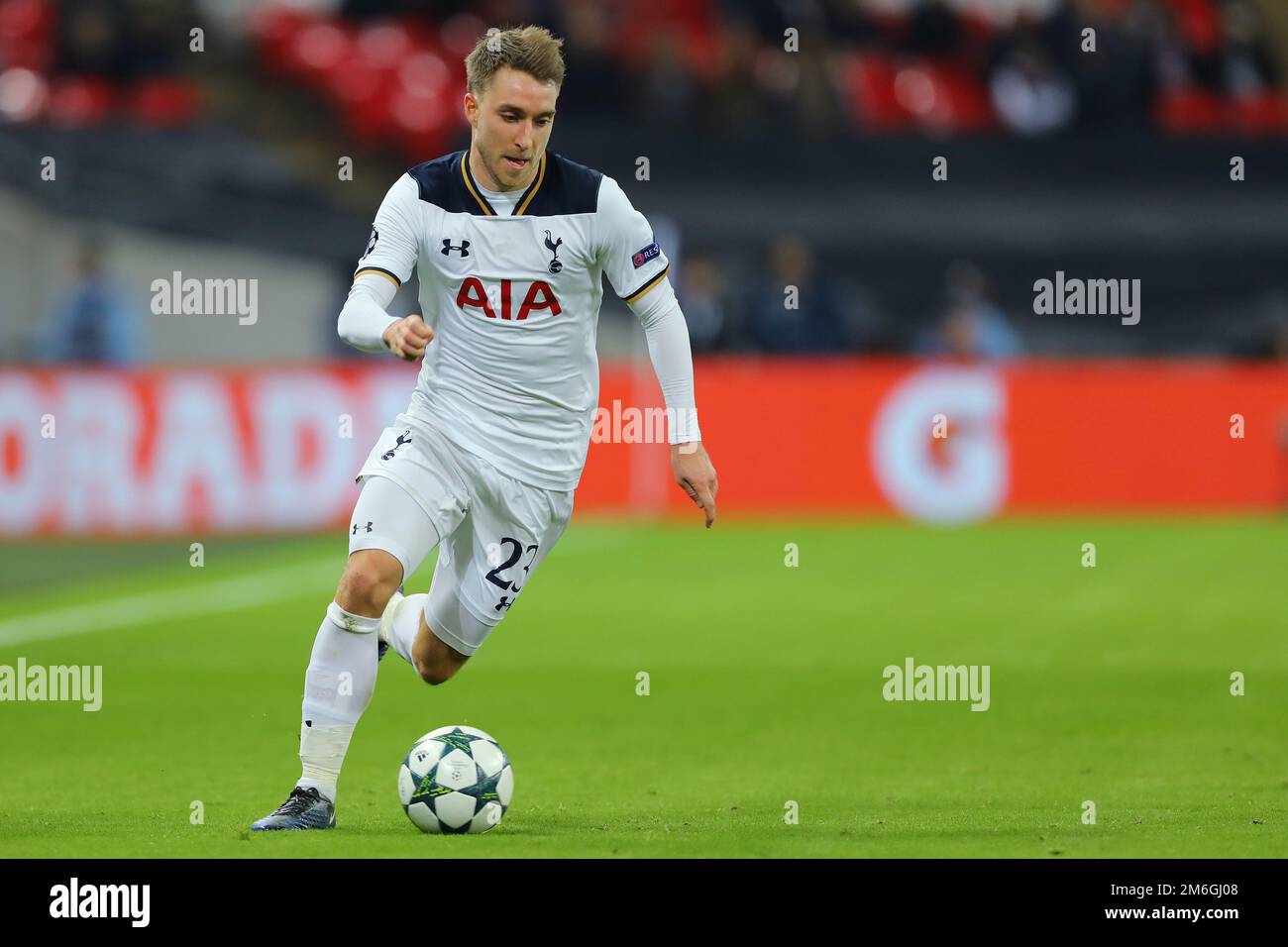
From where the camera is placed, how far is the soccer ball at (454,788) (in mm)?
7023

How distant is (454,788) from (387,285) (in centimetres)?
173

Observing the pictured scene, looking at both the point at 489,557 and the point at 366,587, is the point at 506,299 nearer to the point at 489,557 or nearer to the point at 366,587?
the point at 489,557

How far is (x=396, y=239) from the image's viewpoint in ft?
24.6

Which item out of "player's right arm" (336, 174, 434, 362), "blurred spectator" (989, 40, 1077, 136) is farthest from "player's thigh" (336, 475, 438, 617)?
"blurred spectator" (989, 40, 1077, 136)

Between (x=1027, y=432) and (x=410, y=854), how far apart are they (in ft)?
52.3

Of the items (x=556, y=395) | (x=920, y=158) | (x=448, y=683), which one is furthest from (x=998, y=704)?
(x=920, y=158)

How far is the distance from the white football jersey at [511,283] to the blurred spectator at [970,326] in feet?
46.8

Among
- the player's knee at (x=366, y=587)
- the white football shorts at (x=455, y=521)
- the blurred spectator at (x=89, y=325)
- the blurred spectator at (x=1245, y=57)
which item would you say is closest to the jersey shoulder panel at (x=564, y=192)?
the white football shorts at (x=455, y=521)

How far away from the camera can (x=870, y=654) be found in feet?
41.8

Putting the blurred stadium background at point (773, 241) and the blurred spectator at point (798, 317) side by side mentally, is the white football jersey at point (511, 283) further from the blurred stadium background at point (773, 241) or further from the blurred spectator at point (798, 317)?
the blurred spectator at point (798, 317)

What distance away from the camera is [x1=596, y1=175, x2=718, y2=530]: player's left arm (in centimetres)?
765

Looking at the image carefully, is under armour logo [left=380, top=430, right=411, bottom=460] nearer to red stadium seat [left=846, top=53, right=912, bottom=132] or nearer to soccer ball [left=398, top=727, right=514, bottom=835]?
soccer ball [left=398, top=727, right=514, bottom=835]

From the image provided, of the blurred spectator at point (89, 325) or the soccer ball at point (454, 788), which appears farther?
the blurred spectator at point (89, 325)

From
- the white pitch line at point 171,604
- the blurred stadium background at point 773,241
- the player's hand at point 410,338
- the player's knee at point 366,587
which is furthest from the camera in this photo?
the blurred stadium background at point 773,241
